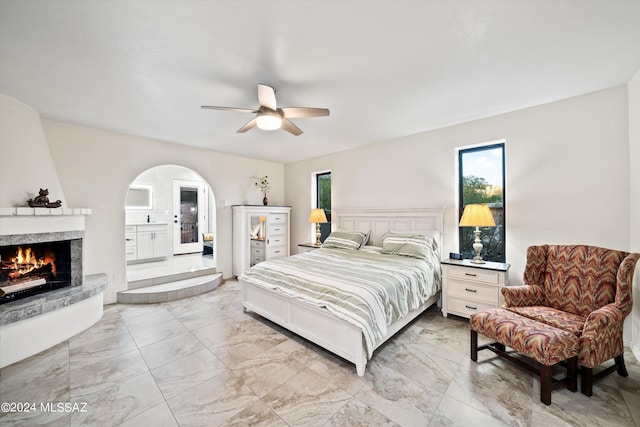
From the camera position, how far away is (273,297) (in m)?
2.95

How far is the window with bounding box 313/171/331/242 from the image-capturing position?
5.49m

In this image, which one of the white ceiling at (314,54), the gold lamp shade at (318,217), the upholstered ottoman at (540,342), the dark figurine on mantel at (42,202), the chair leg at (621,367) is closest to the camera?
the white ceiling at (314,54)

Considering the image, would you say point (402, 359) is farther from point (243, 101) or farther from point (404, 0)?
point (243, 101)

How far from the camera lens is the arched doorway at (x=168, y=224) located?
17.5 ft

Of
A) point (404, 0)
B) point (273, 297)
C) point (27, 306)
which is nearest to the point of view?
point (404, 0)

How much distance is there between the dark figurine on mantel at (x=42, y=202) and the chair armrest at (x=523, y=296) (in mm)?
5048

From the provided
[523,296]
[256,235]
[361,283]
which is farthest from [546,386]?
[256,235]

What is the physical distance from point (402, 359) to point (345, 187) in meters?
3.30

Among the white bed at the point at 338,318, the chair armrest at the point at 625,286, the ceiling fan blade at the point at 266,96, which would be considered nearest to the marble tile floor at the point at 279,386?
the white bed at the point at 338,318

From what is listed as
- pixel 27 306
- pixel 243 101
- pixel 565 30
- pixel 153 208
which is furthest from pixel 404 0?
pixel 153 208

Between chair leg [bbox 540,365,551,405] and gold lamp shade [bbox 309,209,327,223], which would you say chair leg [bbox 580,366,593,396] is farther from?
gold lamp shade [bbox 309,209,327,223]

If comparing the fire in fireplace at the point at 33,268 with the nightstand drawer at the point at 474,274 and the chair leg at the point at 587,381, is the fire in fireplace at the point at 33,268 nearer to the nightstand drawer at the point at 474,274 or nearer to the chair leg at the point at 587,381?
the nightstand drawer at the point at 474,274

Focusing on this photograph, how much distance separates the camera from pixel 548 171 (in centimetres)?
288

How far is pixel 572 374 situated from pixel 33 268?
5.47 meters
